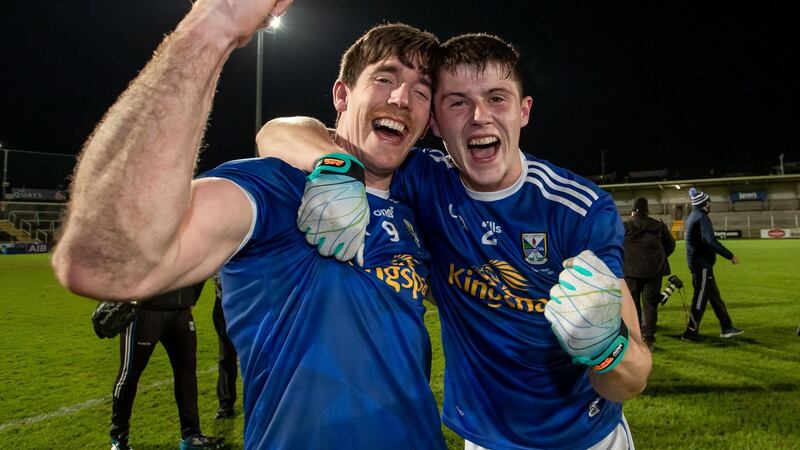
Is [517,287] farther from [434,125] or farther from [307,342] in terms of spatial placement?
[307,342]

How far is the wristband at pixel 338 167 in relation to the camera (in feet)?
5.71

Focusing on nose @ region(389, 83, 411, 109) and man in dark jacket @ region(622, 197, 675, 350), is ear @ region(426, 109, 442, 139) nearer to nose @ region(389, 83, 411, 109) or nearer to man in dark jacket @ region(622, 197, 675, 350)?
nose @ region(389, 83, 411, 109)

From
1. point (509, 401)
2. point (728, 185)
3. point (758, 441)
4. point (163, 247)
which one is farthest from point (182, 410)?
point (728, 185)

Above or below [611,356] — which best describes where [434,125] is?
above

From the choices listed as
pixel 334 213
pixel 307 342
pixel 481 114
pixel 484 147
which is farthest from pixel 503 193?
pixel 307 342

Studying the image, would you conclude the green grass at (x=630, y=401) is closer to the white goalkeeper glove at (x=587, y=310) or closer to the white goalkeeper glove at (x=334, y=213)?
the white goalkeeper glove at (x=587, y=310)

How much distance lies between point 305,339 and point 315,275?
23 cm

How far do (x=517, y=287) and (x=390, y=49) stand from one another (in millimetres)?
1327

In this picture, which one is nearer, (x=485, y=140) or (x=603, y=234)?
(x=603, y=234)

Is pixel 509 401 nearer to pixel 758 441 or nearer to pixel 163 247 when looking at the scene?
pixel 163 247

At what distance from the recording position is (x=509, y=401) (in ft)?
8.45

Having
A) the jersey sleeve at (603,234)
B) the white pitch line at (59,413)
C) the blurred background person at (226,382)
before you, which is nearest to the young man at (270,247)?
the jersey sleeve at (603,234)

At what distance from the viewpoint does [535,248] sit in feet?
8.16

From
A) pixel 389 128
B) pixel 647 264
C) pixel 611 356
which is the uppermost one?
pixel 389 128
